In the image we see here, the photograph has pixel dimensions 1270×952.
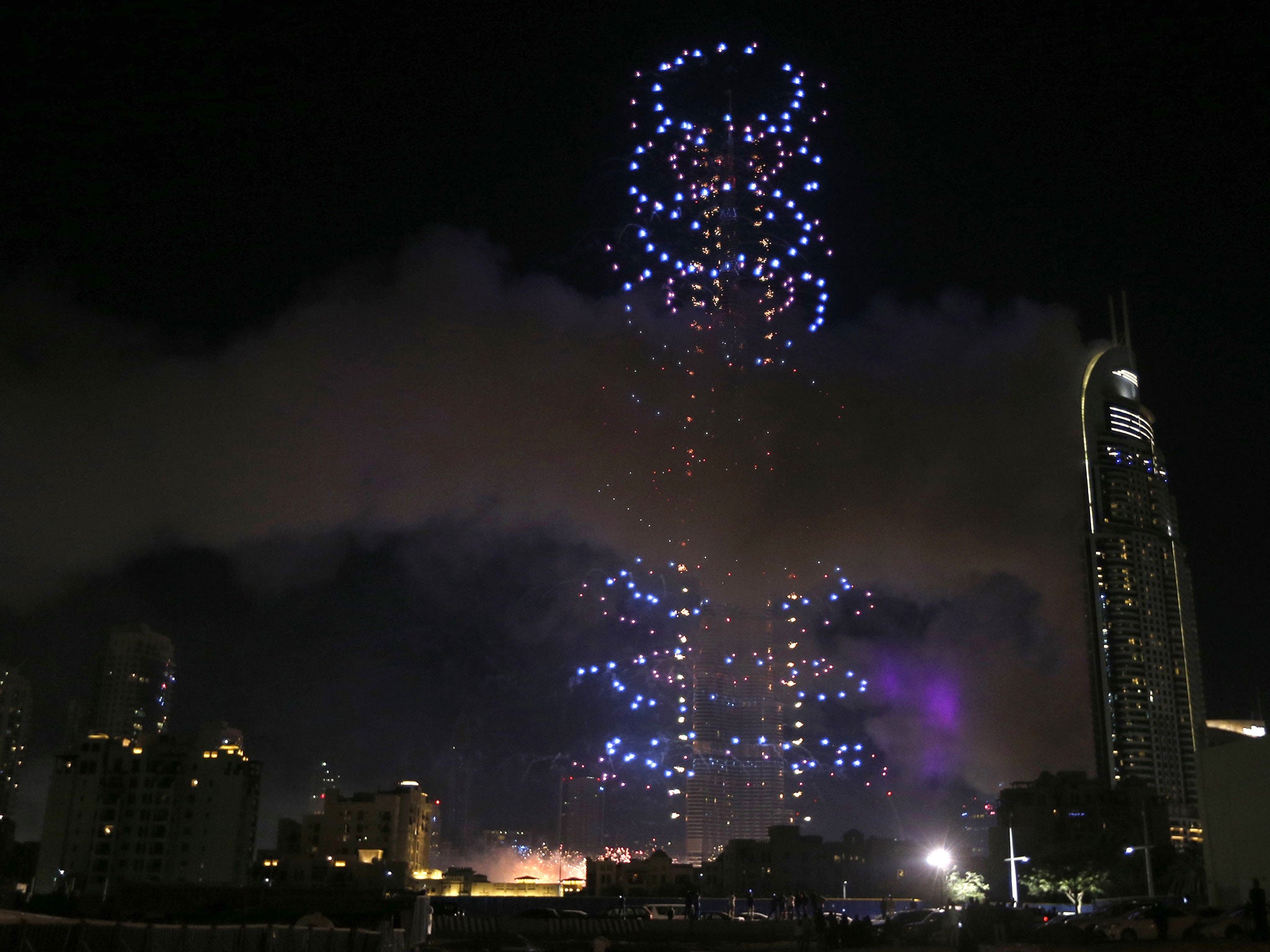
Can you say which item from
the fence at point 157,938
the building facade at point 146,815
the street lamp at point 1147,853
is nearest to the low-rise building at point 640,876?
the building facade at point 146,815

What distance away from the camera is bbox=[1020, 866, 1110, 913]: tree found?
74312mm

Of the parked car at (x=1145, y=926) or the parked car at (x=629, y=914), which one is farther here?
the parked car at (x=629, y=914)

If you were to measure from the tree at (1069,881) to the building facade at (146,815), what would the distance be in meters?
76.5

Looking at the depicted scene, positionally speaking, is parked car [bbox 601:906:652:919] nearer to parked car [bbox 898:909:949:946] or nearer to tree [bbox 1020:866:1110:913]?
parked car [bbox 898:909:949:946]

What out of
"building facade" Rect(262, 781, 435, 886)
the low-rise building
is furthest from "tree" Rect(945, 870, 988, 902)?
"building facade" Rect(262, 781, 435, 886)

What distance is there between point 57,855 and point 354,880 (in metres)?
29.3

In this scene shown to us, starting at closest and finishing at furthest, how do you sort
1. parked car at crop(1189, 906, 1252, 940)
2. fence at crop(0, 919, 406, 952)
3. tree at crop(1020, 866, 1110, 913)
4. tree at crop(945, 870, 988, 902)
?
fence at crop(0, 919, 406, 952)
parked car at crop(1189, 906, 1252, 940)
tree at crop(1020, 866, 1110, 913)
tree at crop(945, 870, 988, 902)

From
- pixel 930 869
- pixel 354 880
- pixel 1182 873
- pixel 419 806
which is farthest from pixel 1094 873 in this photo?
pixel 930 869

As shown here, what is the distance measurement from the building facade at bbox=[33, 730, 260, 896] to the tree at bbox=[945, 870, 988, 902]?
69499 mm

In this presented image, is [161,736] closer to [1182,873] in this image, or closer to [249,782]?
[249,782]

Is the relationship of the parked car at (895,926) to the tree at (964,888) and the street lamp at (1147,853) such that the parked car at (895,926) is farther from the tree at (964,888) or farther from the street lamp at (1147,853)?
the tree at (964,888)

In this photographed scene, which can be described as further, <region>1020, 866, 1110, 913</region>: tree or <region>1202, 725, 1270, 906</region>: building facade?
<region>1020, 866, 1110, 913</region>: tree

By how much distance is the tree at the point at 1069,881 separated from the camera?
244 feet

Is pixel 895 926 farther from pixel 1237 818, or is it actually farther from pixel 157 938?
pixel 157 938
